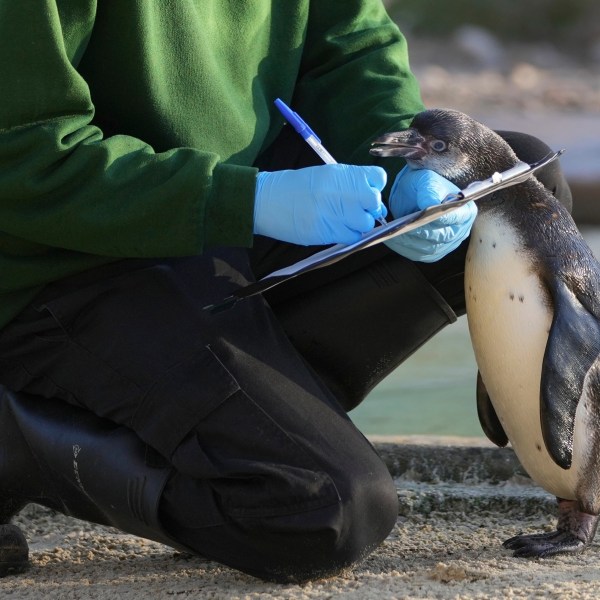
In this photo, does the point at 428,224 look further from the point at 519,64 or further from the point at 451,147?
the point at 519,64

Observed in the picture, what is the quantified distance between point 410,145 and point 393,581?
69 centimetres

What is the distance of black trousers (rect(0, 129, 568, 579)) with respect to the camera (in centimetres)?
192

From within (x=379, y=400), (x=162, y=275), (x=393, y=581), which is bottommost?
(x=379, y=400)

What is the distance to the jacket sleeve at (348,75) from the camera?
93.7 inches

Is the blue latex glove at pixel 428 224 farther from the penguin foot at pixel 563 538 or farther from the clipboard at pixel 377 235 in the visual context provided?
the penguin foot at pixel 563 538

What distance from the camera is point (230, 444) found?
77.0 inches

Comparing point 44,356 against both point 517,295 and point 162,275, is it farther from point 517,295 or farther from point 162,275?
point 517,295

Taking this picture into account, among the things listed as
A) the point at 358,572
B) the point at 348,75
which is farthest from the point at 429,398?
the point at 358,572

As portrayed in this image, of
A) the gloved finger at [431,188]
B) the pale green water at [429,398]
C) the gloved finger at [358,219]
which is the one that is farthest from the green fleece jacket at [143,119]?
the pale green water at [429,398]

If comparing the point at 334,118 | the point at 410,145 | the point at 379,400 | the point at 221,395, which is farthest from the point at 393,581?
the point at 379,400

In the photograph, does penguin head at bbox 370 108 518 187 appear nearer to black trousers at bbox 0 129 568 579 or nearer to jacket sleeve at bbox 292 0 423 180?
jacket sleeve at bbox 292 0 423 180


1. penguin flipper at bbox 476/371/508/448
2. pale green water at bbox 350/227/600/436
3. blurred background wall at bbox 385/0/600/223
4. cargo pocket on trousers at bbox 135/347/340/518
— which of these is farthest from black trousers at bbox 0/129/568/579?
blurred background wall at bbox 385/0/600/223

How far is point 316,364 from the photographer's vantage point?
90.4 inches

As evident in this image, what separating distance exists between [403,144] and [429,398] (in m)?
1.72
